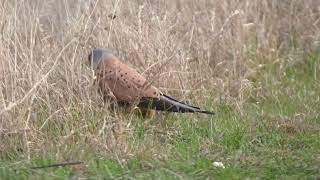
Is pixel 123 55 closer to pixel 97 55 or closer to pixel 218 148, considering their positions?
pixel 97 55

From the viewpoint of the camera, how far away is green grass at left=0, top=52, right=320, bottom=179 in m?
4.71

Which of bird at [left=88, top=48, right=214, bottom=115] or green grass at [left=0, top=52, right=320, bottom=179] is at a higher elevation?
bird at [left=88, top=48, right=214, bottom=115]

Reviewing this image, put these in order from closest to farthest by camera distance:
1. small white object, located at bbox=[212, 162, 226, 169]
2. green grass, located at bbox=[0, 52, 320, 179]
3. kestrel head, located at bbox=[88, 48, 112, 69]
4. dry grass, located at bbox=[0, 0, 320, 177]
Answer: green grass, located at bbox=[0, 52, 320, 179]
small white object, located at bbox=[212, 162, 226, 169]
dry grass, located at bbox=[0, 0, 320, 177]
kestrel head, located at bbox=[88, 48, 112, 69]

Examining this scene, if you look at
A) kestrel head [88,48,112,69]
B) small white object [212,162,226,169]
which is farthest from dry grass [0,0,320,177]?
small white object [212,162,226,169]

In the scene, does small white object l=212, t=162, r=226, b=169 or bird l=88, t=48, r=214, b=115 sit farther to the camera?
bird l=88, t=48, r=214, b=115

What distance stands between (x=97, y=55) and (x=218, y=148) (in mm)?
1269

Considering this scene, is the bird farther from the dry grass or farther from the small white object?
the small white object

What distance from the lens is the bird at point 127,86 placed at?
5707 millimetres

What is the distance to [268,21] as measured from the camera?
27.0 ft

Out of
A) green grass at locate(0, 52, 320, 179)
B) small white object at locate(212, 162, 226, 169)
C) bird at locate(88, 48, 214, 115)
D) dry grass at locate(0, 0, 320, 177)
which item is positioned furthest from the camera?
bird at locate(88, 48, 214, 115)

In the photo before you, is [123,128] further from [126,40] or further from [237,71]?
[237,71]

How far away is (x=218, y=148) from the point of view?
5336 mm

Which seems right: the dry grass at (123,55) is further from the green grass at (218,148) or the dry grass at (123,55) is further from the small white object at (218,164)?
the small white object at (218,164)

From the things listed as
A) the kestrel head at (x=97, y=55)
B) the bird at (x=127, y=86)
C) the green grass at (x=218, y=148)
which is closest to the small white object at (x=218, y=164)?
the green grass at (x=218, y=148)
